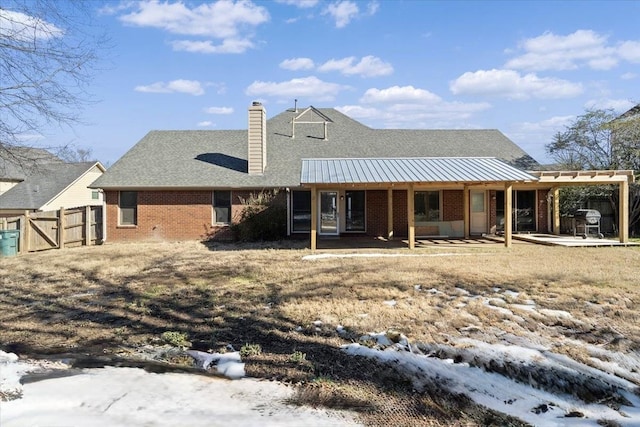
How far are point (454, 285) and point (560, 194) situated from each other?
46.1 ft

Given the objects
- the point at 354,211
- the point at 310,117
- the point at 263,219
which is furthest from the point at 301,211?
the point at 310,117

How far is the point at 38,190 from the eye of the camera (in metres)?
28.4

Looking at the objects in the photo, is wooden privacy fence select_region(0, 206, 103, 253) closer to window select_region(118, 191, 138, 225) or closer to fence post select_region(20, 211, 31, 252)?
→ fence post select_region(20, 211, 31, 252)

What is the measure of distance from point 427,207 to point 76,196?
23.1 meters

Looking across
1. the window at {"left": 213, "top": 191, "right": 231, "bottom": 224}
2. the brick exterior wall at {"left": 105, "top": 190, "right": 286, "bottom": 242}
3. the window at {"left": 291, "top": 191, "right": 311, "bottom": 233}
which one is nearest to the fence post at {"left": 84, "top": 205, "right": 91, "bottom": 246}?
the brick exterior wall at {"left": 105, "top": 190, "right": 286, "bottom": 242}

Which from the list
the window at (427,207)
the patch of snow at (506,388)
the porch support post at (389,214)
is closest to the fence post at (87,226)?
the porch support post at (389,214)

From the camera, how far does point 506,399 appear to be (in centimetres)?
408

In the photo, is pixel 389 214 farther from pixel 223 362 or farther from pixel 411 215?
pixel 223 362

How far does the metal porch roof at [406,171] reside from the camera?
1343 centimetres

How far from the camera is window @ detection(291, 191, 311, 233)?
17953 mm

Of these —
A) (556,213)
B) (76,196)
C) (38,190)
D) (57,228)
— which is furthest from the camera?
(76,196)

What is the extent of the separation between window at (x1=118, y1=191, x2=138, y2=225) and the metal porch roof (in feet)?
24.4

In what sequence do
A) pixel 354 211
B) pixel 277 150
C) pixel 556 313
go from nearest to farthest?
pixel 556 313, pixel 354 211, pixel 277 150

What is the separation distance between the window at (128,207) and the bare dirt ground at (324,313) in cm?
631
